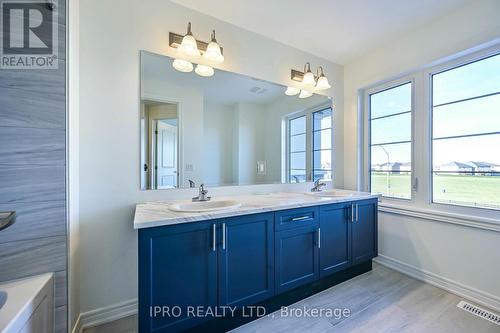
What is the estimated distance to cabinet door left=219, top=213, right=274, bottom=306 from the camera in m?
1.41

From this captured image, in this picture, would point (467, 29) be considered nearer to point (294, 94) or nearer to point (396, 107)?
point (396, 107)

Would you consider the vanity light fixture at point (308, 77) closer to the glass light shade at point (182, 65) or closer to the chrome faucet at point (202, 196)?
the glass light shade at point (182, 65)

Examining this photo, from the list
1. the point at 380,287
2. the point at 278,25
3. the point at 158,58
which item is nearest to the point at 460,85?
the point at 278,25

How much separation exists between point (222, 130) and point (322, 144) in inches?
56.9

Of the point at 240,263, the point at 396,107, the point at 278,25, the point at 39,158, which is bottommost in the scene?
the point at 240,263

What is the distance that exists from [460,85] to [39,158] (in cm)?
334

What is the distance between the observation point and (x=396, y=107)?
2471 millimetres

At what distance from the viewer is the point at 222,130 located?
2.10 metres

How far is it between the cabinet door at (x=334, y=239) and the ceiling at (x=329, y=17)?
1.80 m

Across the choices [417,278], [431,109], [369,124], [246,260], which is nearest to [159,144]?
[246,260]

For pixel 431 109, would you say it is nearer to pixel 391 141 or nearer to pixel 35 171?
pixel 391 141

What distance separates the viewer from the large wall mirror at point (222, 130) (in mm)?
1784

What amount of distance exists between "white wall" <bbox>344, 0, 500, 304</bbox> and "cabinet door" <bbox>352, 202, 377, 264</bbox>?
340mm

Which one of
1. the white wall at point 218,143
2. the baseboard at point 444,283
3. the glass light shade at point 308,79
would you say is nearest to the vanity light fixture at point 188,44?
the white wall at point 218,143
